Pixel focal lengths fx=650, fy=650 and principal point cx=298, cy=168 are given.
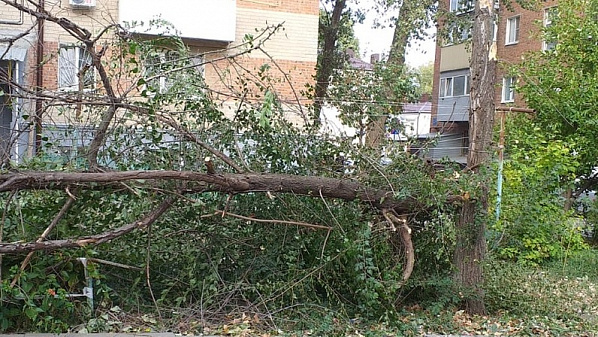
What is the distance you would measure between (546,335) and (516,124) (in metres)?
7.51

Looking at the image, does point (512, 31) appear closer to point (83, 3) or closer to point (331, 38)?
point (331, 38)

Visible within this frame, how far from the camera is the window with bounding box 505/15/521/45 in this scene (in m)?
31.2

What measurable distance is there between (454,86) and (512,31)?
13.8 feet

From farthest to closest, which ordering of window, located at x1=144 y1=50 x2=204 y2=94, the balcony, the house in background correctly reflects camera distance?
the balcony
the house in background
window, located at x1=144 y1=50 x2=204 y2=94

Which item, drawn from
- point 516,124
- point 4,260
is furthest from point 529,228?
point 4,260

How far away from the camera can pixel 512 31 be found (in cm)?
3147

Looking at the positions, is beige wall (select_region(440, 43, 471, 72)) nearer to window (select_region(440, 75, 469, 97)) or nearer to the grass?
window (select_region(440, 75, 469, 97))

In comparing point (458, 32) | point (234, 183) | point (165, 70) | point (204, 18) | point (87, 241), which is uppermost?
point (458, 32)

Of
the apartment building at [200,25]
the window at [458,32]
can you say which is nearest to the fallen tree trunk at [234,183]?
the apartment building at [200,25]

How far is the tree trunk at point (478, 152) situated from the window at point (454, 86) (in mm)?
26267

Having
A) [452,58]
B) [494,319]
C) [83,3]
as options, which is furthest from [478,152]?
[452,58]

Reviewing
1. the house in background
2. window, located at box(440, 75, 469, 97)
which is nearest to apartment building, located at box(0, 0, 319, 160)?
the house in background

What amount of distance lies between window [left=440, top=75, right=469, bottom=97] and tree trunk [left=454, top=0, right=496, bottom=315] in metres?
26.3

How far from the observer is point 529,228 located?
1030cm
